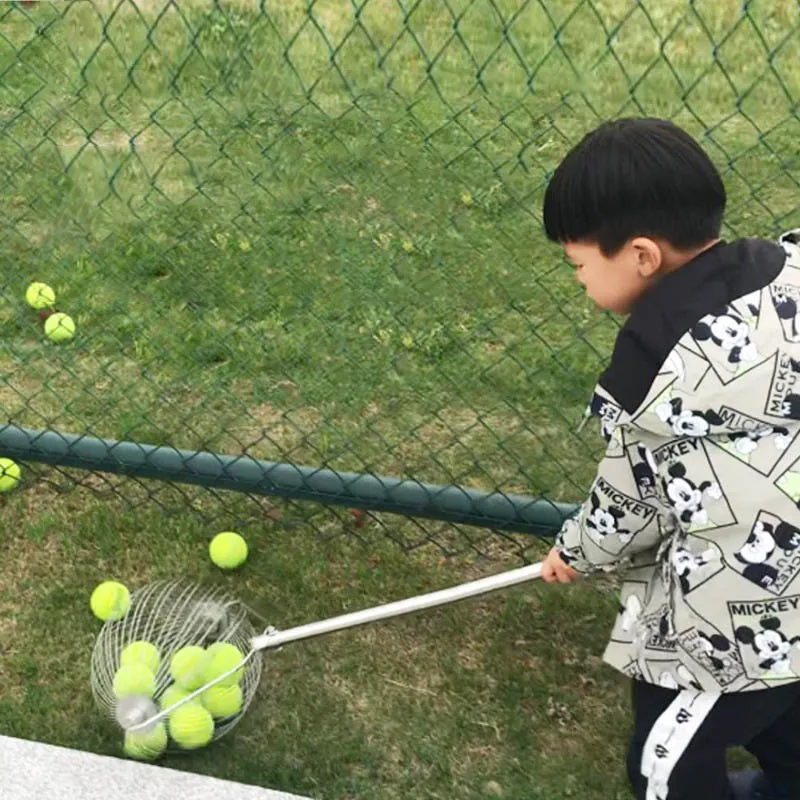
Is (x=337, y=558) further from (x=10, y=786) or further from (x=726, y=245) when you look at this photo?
(x=726, y=245)

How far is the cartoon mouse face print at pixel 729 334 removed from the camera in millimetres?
1617

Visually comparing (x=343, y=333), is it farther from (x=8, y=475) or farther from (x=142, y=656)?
(x=142, y=656)

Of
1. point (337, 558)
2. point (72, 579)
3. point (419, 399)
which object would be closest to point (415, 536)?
point (337, 558)

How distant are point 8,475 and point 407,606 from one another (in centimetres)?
143

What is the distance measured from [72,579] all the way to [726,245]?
6.48ft

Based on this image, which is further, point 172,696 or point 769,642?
point 172,696

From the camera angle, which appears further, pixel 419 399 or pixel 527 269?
pixel 527 269

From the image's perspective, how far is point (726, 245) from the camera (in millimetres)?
1688

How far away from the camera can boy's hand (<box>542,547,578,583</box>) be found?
205 cm

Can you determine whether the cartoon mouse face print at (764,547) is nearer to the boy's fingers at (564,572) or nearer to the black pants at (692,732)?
the black pants at (692,732)

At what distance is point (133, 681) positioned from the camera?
240cm

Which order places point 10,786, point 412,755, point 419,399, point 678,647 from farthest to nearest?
point 419,399 → point 412,755 → point 10,786 → point 678,647

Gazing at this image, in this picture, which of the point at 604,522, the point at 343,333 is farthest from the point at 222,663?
the point at 343,333

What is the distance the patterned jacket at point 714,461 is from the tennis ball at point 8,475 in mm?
1973
